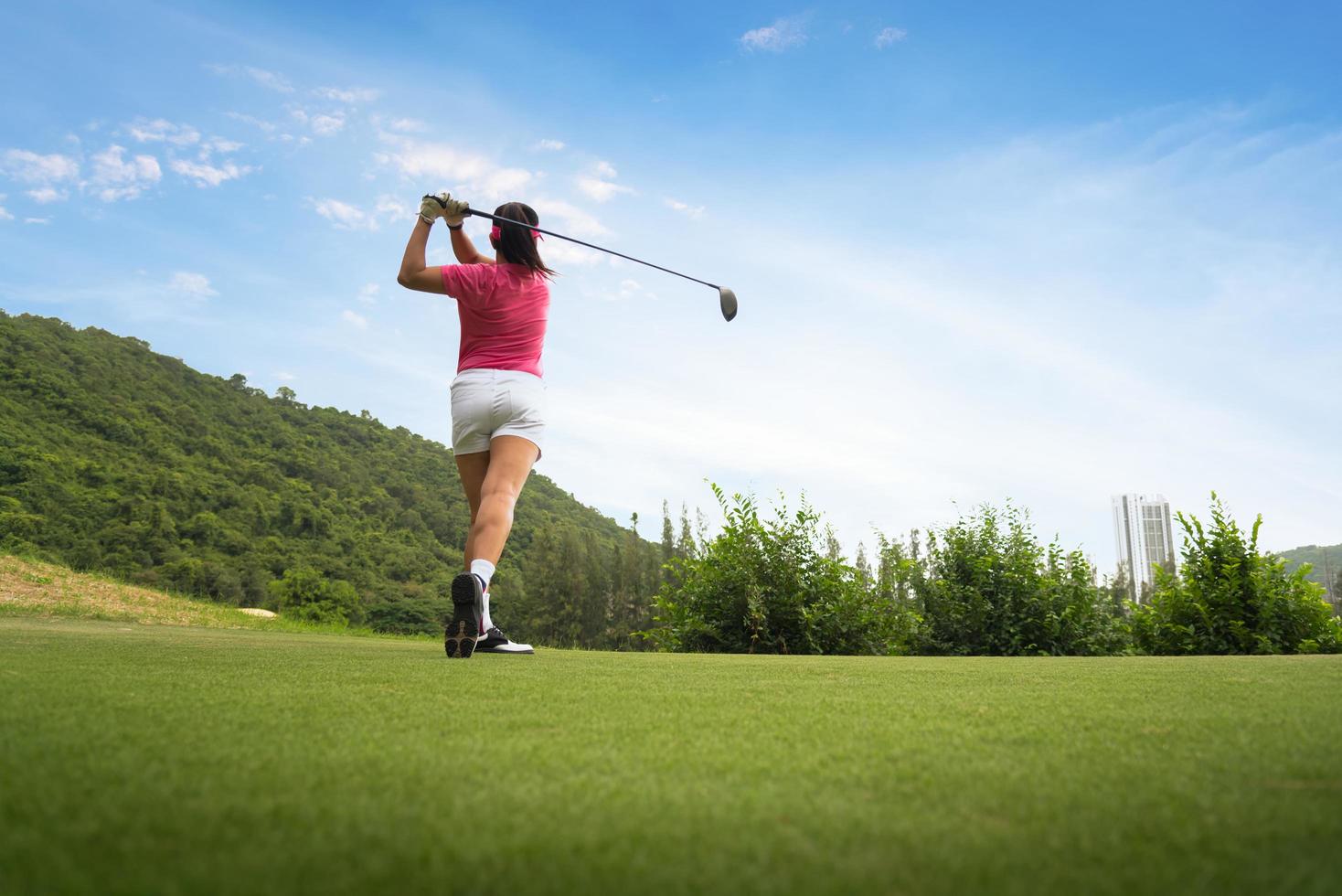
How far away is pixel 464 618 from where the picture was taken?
12.5ft

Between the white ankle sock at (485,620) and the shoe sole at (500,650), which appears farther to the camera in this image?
the shoe sole at (500,650)

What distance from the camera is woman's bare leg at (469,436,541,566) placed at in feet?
13.1

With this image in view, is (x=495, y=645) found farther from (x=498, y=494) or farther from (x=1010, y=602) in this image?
(x=1010, y=602)

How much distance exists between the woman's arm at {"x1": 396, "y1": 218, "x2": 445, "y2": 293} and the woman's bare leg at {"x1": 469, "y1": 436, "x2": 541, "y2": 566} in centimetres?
91

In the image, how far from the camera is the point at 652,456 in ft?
168

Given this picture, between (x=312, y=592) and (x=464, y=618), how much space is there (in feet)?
145

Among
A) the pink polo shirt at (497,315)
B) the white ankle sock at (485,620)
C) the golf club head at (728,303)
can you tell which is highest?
the golf club head at (728,303)

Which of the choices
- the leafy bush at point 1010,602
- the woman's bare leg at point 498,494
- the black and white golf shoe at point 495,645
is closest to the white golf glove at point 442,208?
the woman's bare leg at point 498,494

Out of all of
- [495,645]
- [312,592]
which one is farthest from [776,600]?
[312,592]

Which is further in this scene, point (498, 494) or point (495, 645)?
point (495, 645)

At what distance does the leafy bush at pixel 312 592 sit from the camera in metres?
42.0

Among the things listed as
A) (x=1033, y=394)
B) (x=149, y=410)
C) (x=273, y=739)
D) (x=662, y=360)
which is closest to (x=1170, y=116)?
(x=1033, y=394)

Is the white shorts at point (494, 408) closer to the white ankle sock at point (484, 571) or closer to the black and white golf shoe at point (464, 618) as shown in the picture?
the white ankle sock at point (484, 571)

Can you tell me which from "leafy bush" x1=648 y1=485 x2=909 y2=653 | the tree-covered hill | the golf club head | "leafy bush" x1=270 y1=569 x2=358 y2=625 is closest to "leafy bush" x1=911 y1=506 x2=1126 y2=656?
"leafy bush" x1=648 y1=485 x2=909 y2=653
